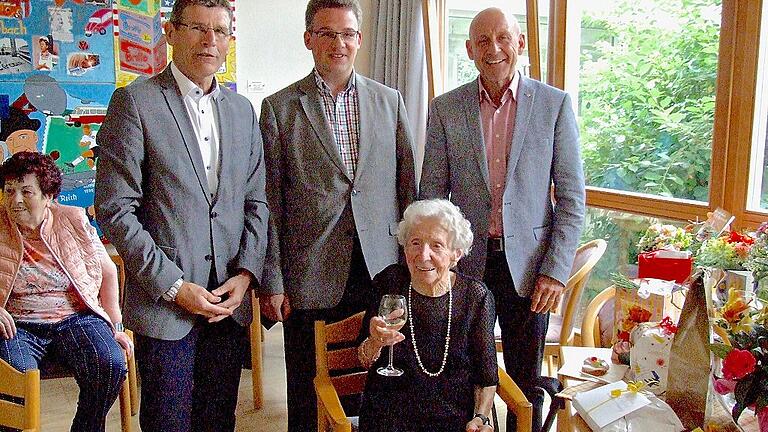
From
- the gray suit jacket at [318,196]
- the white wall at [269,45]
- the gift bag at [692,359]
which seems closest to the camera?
the gift bag at [692,359]

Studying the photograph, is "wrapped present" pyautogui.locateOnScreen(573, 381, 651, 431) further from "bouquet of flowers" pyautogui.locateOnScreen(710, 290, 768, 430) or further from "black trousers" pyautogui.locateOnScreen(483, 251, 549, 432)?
"black trousers" pyautogui.locateOnScreen(483, 251, 549, 432)

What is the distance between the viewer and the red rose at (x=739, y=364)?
1493 mm

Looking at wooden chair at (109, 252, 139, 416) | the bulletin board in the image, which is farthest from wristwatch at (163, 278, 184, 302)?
the bulletin board

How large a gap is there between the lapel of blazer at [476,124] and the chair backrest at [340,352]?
61 centimetres

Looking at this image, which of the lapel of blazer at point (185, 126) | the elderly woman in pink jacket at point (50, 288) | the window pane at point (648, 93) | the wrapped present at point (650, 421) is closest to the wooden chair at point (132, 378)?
the elderly woman in pink jacket at point (50, 288)

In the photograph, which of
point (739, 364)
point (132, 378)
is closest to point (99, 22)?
point (132, 378)

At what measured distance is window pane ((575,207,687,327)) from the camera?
3916 millimetres

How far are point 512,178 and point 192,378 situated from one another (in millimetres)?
1152

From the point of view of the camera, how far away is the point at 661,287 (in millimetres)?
2107

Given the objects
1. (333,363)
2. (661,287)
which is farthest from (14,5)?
(661,287)

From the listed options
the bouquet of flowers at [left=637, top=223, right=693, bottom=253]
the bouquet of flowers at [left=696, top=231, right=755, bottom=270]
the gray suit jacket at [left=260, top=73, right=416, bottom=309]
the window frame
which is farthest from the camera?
the window frame

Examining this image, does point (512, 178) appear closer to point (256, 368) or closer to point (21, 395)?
point (21, 395)

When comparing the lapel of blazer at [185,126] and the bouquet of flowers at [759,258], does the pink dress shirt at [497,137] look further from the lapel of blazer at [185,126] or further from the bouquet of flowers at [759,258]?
the lapel of blazer at [185,126]

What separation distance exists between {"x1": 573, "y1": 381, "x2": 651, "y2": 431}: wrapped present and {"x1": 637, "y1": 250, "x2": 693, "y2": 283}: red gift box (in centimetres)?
50
